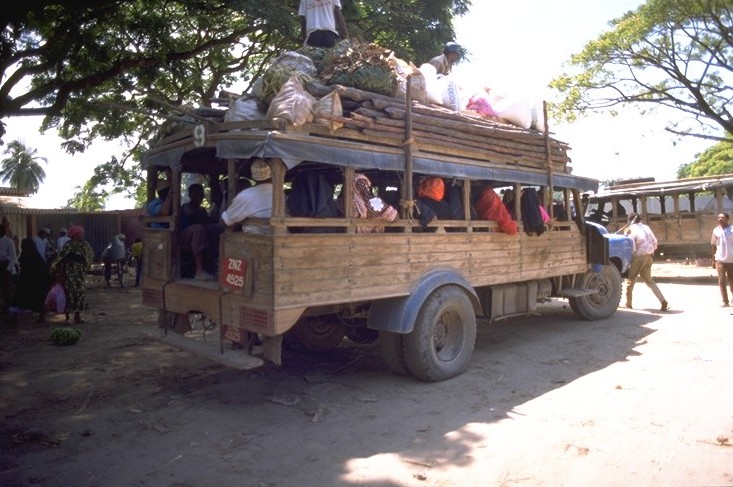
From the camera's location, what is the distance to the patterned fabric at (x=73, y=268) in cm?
912

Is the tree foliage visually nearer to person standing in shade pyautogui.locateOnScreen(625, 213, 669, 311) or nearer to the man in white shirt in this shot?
the man in white shirt

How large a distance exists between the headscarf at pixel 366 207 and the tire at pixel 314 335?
1.58 m

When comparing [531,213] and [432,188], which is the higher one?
[432,188]

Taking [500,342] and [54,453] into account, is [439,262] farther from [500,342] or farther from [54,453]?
[54,453]

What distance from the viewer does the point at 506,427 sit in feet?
14.5

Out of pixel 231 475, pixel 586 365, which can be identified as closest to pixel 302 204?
pixel 231 475

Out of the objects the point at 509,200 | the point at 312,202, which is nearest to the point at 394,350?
the point at 312,202

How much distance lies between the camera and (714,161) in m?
31.6

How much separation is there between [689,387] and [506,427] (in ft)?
6.97

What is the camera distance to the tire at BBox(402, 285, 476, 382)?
549 centimetres

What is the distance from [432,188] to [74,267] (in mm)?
6333

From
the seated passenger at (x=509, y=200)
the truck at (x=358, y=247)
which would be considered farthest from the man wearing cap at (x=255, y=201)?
the seated passenger at (x=509, y=200)

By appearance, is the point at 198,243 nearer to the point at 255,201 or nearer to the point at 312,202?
the point at 255,201

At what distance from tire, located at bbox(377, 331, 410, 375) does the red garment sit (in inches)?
85.1
